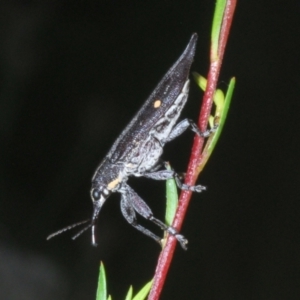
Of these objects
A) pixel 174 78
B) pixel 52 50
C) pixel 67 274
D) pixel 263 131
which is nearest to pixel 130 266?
pixel 67 274

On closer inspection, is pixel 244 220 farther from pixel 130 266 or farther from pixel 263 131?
pixel 130 266

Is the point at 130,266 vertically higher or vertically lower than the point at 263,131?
lower

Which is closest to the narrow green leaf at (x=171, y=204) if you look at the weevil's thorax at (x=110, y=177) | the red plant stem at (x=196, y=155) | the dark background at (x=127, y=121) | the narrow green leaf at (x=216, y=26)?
the red plant stem at (x=196, y=155)

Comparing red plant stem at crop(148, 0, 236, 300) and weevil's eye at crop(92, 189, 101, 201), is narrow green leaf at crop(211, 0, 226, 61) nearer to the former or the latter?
red plant stem at crop(148, 0, 236, 300)

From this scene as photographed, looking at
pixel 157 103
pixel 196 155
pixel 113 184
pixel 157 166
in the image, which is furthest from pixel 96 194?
pixel 196 155

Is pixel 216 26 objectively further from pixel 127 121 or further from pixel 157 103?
pixel 127 121

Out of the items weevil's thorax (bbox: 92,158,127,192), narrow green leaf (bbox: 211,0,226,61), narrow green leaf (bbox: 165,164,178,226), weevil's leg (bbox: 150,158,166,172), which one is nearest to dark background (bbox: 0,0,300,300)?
weevil's thorax (bbox: 92,158,127,192)
